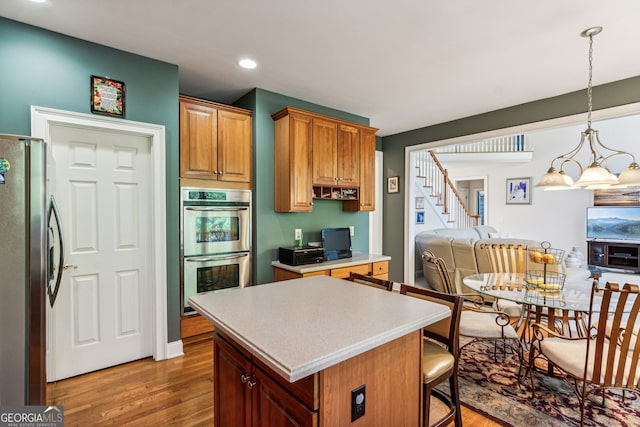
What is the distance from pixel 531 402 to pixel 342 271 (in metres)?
1.91

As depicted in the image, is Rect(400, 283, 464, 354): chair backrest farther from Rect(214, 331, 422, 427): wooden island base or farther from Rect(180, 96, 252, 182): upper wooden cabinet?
Rect(180, 96, 252, 182): upper wooden cabinet

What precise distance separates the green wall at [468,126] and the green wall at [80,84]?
11.7ft

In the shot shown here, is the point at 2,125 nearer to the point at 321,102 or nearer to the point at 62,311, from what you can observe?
the point at 62,311

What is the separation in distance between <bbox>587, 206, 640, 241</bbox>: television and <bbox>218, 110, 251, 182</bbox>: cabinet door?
770 centimetres

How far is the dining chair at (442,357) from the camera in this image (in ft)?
5.06

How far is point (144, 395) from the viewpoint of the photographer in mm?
2293

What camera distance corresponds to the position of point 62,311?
2475 mm

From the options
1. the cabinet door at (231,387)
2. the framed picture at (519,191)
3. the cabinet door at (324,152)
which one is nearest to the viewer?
the cabinet door at (231,387)

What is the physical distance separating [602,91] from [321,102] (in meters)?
3.01

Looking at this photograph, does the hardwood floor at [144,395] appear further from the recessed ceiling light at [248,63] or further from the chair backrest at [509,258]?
the recessed ceiling light at [248,63]

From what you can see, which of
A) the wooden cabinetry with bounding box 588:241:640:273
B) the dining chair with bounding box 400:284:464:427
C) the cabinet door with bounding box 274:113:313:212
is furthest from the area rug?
the wooden cabinetry with bounding box 588:241:640:273

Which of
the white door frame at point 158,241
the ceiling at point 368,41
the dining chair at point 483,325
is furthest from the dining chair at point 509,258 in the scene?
the white door frame at point 158,241

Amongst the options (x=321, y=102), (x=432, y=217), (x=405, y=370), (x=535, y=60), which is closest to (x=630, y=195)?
(x=432, y=217)

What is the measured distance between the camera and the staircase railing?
22.3 feet
